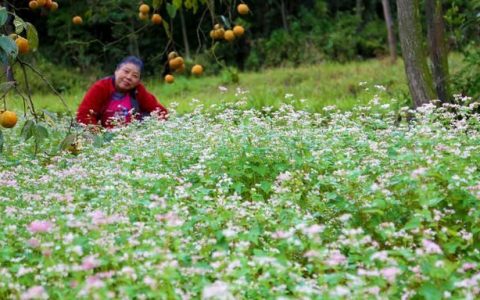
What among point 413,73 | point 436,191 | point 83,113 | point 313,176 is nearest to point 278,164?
point 313,176

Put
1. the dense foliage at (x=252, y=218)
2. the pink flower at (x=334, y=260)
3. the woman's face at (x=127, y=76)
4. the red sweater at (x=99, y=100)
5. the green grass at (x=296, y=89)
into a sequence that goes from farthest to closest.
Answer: the green grass at (x=296, y=89) < the woman's face at (x=127, y=76) < the red sweater at (x=99, y=100) < the dense foliage at (x=252, y=218) < the pink flower at (x=334, y=260)

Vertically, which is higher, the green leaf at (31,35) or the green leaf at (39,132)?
the green leaf at (31,35)

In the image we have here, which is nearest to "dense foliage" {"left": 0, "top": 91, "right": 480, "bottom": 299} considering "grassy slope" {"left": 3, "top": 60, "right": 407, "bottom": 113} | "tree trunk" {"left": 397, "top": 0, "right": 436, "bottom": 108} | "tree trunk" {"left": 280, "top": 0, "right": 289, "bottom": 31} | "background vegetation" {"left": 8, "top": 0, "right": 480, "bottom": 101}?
"tree trunk" {"left": 397, "top": 0, "right": 436, "bottom": 108}

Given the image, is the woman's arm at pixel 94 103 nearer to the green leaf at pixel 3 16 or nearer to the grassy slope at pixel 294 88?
the grassy slope at pixel 294 88

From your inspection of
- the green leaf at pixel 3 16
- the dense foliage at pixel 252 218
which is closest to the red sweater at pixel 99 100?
the dense foliage at pixel 252 218

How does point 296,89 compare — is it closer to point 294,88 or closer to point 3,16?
point 294,88

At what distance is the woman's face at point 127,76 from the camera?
20.2 ft

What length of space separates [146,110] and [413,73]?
8.76ft

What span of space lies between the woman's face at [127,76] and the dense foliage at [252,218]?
1.77 meters

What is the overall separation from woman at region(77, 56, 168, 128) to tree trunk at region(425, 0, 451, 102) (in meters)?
2.46

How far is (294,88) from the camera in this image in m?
9.54

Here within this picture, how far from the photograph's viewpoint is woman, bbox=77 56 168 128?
6.06 meters

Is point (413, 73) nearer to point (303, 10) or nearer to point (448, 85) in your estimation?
point (448, 85)

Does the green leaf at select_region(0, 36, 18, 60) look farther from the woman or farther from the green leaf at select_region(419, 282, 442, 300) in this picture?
the woman
